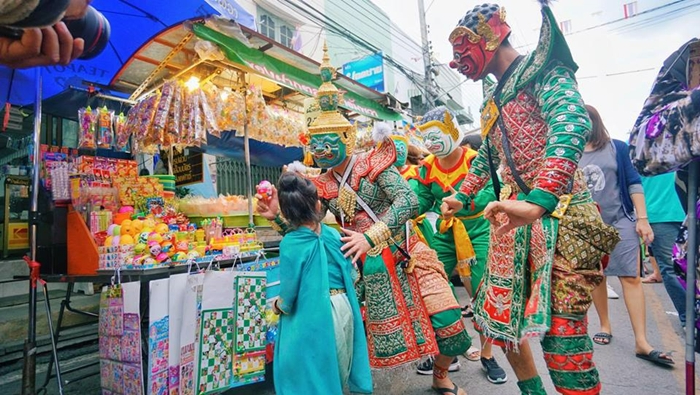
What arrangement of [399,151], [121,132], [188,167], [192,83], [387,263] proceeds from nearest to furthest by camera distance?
[387,263], [399,151], [192,83], [121,132], [188,167]

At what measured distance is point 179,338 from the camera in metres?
2.50

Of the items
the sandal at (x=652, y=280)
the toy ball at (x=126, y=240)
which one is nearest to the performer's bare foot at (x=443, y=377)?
the toy ball at (x=126, y=240)

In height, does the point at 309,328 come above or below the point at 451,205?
below

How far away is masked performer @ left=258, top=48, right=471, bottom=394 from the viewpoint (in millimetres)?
2299

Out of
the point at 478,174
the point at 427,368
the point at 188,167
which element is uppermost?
the point at 188,167

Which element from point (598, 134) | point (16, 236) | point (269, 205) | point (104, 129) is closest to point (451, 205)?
point (269, 205)

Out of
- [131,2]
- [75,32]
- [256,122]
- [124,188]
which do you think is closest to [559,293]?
[75,32]

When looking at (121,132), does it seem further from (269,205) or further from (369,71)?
(369,71)

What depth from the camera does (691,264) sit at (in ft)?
4.53

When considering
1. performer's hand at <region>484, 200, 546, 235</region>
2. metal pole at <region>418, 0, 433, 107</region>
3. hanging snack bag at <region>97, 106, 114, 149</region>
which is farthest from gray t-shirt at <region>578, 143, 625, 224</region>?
metal pole at <region>418, 0, 433, 107</region>

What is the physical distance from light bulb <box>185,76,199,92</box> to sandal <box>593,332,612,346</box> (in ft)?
15.9

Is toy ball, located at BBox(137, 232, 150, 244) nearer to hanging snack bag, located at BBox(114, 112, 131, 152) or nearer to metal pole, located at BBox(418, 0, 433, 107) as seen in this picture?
hanging snack bag, located at BBox(114, 112, 131, 152)

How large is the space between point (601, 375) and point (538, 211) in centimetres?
226

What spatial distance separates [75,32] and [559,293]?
204 centimetres
